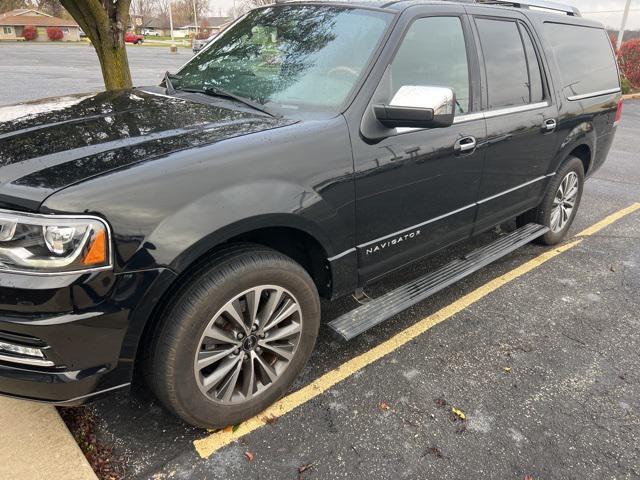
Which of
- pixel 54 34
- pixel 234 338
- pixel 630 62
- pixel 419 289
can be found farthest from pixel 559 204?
pixel 54 34

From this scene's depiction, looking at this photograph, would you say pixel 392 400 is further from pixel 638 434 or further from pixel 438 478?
pixel 638 434

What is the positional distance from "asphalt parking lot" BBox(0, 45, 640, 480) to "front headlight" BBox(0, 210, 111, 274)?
38.8 inches

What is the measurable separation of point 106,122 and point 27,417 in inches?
55.6

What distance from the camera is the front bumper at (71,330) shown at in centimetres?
171

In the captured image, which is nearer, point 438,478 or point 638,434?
point 438,478

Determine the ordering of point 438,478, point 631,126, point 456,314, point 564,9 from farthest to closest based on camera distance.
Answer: point 631,126 → point 564,9 → point 456,314 → point 438,478

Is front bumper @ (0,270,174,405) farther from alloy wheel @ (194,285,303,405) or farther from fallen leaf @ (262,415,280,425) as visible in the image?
fallen leaf @ (262,415,280,425)

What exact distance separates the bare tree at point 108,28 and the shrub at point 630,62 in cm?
2051

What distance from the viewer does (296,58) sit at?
2.83 metres

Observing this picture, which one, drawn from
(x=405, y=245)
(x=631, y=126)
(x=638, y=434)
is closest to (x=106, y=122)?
(x=405, y=245)

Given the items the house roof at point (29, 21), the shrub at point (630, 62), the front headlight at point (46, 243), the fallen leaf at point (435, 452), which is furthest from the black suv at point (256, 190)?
the house roof at point (29, 21)

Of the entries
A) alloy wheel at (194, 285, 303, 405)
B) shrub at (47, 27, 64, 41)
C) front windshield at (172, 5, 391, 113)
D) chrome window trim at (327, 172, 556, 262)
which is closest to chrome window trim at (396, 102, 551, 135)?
front windshield at (172, 5, 391, 113)

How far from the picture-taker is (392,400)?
8.59ft

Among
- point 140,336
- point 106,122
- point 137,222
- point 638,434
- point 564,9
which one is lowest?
point 638,434
